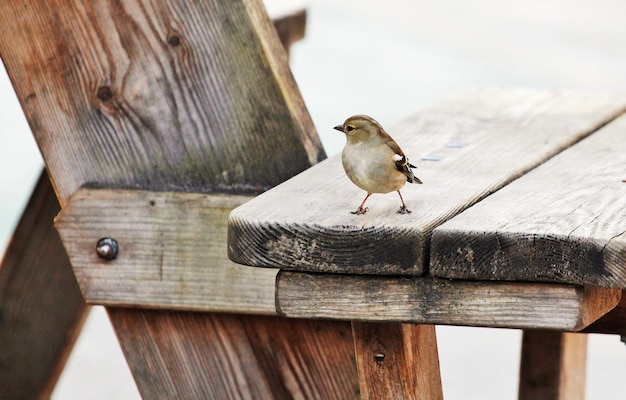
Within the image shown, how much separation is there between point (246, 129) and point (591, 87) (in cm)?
518

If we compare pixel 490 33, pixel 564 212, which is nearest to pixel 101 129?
pixel 564 212

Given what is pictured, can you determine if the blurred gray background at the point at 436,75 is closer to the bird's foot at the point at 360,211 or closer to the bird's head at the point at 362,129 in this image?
the bird's head at the point at 362,129

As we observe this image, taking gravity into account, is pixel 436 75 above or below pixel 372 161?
below

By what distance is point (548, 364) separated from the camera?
2.68m

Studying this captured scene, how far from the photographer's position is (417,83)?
745cm

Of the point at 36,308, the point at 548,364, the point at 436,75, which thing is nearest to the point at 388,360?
the point at 36,308

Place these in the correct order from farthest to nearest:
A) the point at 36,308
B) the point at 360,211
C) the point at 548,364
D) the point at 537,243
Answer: the point at 548,364 → the point at 36,308 → the point at 360,211 → the point at 537,243

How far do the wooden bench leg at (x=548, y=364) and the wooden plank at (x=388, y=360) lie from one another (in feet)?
3.54

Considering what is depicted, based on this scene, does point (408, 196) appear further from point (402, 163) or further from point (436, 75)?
point (436, 75)

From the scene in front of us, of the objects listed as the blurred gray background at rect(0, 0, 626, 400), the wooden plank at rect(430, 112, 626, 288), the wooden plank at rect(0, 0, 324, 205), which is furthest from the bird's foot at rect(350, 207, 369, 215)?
the blurred gray background at rect(0, 0, 626, 400)

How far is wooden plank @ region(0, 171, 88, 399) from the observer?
7.76 ft

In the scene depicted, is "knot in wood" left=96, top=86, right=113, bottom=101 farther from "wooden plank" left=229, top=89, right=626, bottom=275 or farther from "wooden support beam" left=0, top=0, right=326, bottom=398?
"wooden plank" left=229, top=89, right=626, bottom=275

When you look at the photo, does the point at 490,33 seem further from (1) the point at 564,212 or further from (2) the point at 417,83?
(1) the point at 564,212

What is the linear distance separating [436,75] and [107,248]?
19.2ft
